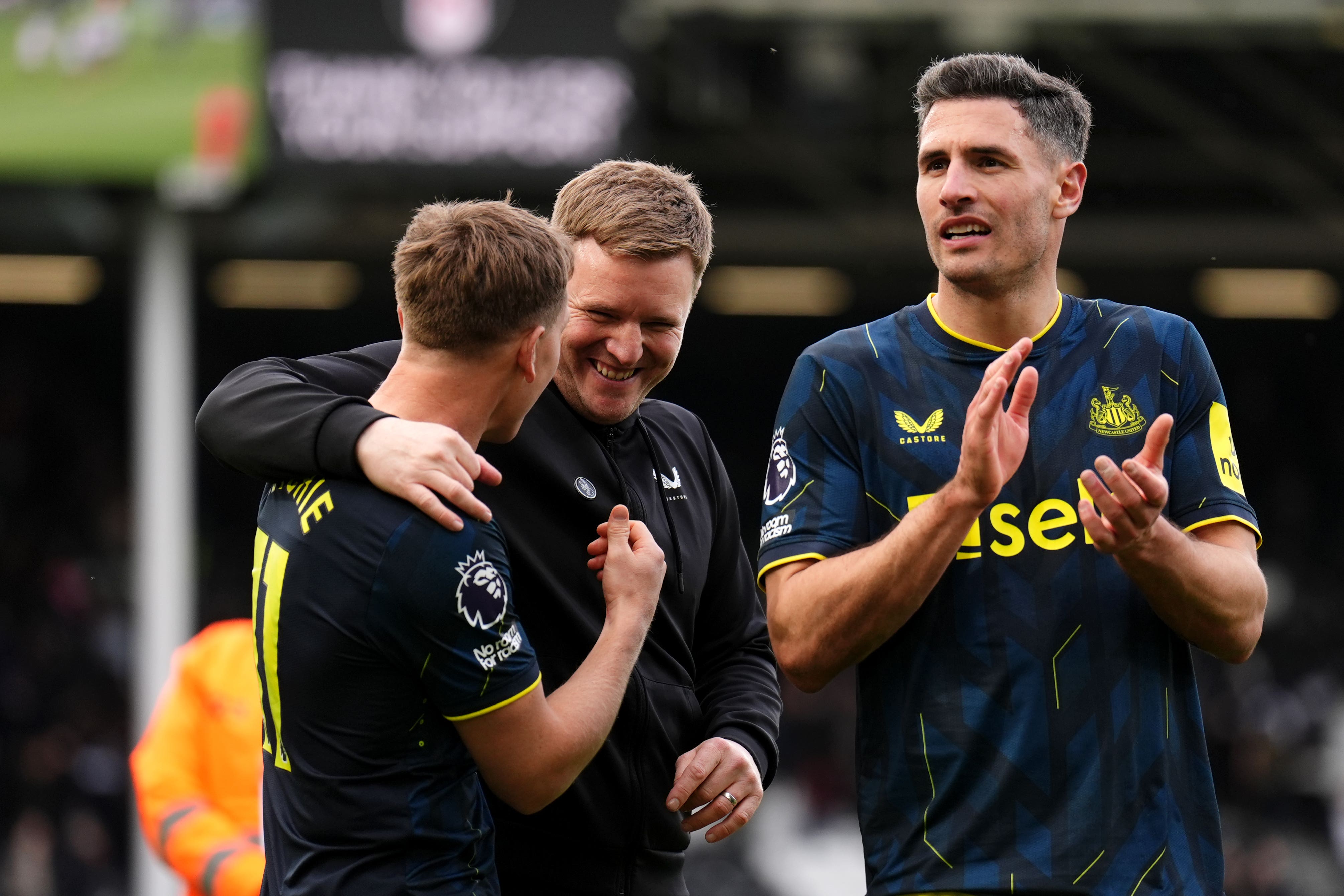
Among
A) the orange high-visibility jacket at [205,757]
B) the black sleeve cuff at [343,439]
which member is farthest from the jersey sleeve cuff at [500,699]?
the orange high-visibility jacket at [205,757]

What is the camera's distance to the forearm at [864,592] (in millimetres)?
2129

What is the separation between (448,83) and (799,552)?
22.3ft

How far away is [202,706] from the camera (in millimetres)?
3852

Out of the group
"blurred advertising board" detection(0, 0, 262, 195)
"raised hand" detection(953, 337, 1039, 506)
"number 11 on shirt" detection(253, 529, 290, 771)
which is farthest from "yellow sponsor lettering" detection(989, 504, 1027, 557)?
"blurred advertising board" detection(0, 0, 262, 195)

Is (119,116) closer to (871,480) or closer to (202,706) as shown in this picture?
(202,706)

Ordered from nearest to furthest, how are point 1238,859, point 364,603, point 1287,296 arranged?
1. point 364,603
2. point 1238,859
3. point 1287,296

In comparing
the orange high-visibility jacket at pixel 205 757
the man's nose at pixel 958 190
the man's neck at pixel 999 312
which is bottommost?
the orange high-visibility jacket at pixel 205 757

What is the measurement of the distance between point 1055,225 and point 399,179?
6937 mm

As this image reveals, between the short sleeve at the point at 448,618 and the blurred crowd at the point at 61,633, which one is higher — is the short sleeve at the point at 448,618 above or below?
above

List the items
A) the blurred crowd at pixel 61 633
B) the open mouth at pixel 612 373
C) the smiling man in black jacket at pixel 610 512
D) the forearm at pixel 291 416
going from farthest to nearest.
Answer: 1. the blurred crowd at pixel 61 633
2. the open mouth at pixel 612 373
3. the smiling man in black jacket at pixel 610 512
4. the forearm at pixel 291 416

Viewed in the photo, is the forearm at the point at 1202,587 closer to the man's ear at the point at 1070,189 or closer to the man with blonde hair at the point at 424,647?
the man's ear at the point at 1070,189

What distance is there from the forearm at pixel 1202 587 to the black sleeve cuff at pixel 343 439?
102 cm

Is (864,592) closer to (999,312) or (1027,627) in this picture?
(1027,627)

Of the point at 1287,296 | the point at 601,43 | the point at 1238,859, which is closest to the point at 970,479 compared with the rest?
the point at 601,43
